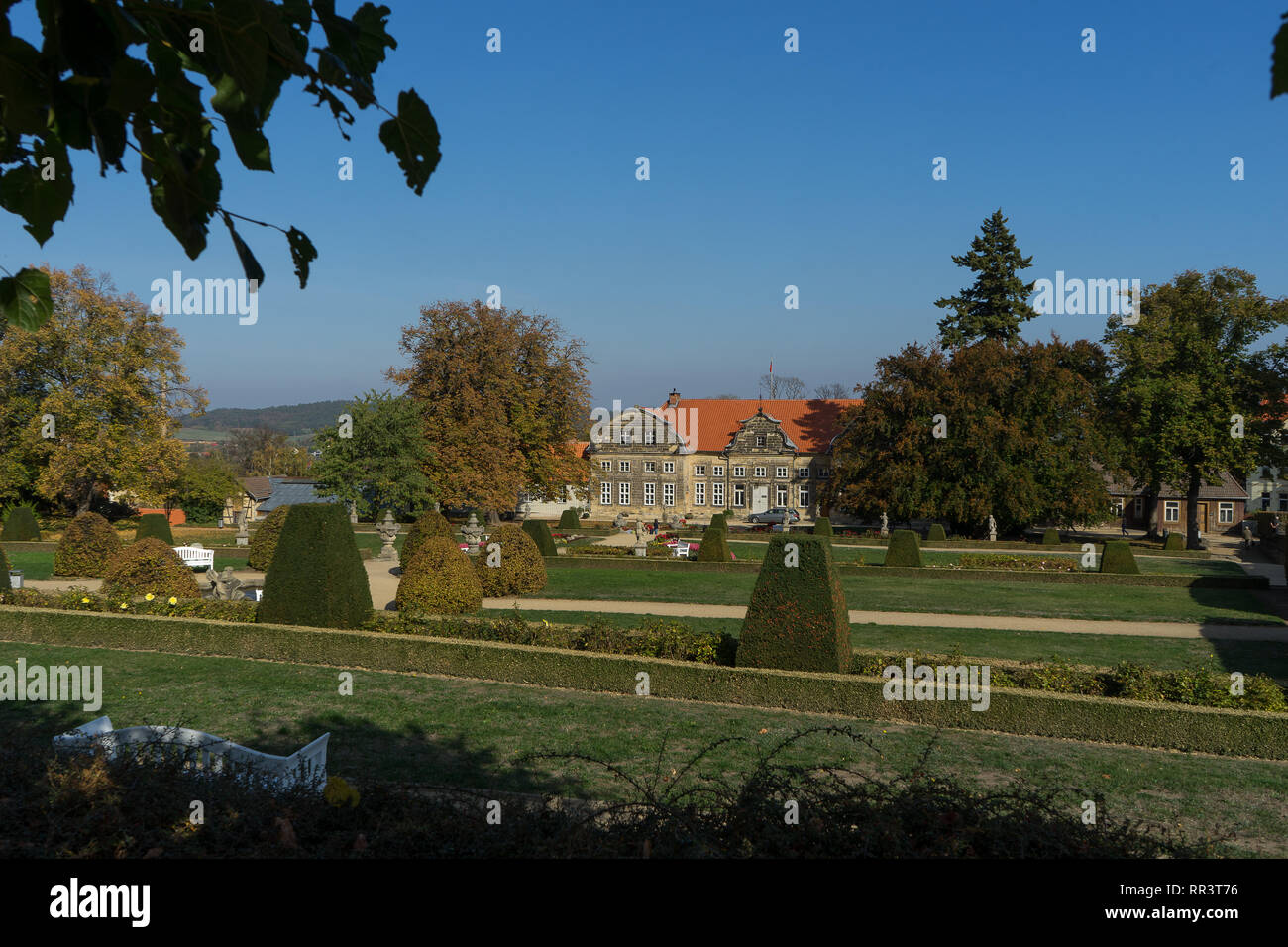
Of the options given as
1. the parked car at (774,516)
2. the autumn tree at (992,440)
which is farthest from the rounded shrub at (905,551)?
the parked car at (774,516)

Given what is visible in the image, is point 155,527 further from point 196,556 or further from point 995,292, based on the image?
point 995,292

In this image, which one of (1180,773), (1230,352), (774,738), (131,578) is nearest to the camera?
(1180,773)

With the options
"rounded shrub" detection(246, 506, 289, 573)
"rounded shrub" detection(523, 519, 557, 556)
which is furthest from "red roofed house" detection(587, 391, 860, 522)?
"rounded shrub" detection(246, 506, 289, 573)

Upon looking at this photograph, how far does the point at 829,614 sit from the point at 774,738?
251 centimetres

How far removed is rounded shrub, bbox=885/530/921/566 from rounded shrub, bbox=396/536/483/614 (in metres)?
15.5

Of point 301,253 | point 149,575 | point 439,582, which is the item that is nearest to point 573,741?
point 439,582

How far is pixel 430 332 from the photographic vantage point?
43.8 m

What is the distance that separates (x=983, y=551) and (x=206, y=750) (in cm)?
3255

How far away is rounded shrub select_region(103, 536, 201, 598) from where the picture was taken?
16.4m

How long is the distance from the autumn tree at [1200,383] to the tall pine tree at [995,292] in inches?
265

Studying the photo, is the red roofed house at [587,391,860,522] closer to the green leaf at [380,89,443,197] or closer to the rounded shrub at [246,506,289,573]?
the rounded shrub at [246,506,289,573]
